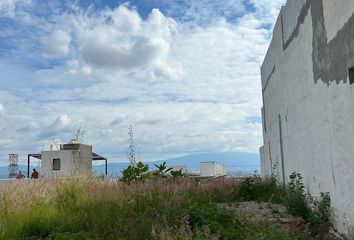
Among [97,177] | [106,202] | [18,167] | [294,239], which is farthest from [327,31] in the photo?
[18,167]

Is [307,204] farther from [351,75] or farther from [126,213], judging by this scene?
[351,75]

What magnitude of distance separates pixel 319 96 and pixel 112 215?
3894mm

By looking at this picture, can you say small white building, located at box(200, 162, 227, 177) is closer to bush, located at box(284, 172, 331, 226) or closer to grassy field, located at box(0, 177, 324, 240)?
bush, located at box(284, 172, 331, 226)

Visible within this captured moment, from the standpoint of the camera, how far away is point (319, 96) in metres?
7.42

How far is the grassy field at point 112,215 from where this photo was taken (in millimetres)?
6215

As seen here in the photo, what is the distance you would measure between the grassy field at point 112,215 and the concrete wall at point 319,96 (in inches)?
47.5

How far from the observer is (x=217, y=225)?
6656mm

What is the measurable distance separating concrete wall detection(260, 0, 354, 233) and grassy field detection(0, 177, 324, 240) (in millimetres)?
1206

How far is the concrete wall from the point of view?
5.90 m

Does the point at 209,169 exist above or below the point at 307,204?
above

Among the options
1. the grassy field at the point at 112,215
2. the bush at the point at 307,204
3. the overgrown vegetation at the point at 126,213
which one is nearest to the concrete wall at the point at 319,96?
the bush at the point at 307,204

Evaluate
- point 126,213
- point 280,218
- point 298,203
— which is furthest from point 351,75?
point 126,213

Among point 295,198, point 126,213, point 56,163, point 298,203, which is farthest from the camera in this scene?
point 56,163

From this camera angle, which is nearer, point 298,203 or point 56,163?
point 298,203
